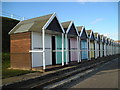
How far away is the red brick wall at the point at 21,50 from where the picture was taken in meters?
9.67

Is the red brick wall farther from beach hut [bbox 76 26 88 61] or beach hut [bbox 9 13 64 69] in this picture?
beach hut [bbox 76 26 88 61]

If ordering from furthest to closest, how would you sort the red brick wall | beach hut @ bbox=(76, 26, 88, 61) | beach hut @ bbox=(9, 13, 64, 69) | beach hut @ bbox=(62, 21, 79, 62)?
1. beach hut @ bbox=(76, 26, 88, 61)
2. beach hut @ bbox=(62, 21, 79, 62)
3. the red brick wall
4. beach hut @ bbox=(9, 13, 64, 69)

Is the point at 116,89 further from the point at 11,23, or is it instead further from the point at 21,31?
the point at 11,23

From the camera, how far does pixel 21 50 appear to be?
400 inches

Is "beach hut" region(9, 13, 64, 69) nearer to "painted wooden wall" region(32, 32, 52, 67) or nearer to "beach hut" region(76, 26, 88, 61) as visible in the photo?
"painted wooden wall" region(32, 32, 52, 67)

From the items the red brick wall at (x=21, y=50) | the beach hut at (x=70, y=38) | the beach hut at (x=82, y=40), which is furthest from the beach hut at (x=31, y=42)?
the beach hut at (x=82, y=40)

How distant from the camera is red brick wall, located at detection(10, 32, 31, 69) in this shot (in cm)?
967

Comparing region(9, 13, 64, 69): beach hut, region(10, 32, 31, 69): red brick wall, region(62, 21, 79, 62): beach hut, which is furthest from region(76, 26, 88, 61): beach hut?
region(10, 32, 31, 69): red brick wall

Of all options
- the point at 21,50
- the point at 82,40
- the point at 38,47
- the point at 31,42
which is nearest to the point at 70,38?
the point at 82,40

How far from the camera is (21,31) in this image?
1017 centimetres

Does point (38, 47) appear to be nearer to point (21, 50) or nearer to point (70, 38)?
point (21, 50)

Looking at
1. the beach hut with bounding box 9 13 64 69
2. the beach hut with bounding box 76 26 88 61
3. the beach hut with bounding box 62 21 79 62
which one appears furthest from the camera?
the beach hut with bounding box 76 26 88 61

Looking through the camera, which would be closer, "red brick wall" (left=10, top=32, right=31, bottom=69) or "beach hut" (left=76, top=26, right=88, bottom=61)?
"red brick wall" (left=10, top=32, right=31, bottom=69)

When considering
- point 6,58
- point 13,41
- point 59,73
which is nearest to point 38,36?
point 13,41
